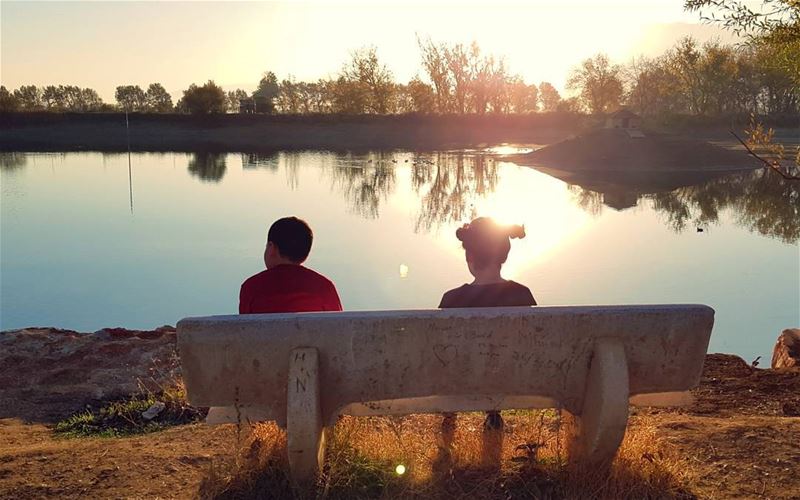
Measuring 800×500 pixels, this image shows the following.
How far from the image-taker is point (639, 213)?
21.6 meters

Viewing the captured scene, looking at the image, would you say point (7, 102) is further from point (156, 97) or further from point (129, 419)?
point (129, 419)

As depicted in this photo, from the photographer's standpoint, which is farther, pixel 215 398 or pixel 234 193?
pixel 234 193

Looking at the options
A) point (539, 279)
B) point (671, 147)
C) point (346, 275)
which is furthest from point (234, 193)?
point (671, 147)

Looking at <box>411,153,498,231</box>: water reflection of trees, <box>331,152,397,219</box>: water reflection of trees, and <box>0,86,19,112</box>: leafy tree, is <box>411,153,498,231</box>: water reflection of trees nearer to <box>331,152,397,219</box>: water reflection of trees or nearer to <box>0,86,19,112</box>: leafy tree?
<box>331,152,397,219</box>: water reflection of trees

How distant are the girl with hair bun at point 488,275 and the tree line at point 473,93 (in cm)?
6601

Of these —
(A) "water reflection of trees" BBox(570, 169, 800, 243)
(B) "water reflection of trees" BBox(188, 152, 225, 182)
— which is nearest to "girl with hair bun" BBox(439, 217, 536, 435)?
(A) "water reflection of trees" BBox(570, 169, 800, 243)

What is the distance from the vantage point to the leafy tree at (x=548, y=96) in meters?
93.2

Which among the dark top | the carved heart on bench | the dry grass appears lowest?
the dry grass

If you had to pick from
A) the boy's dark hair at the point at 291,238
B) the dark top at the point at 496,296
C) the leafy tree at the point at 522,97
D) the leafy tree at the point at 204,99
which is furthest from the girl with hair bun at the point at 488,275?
the leafy tree at the point at 522,97

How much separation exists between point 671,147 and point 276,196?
80.1 feet

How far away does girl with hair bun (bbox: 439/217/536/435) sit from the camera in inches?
147

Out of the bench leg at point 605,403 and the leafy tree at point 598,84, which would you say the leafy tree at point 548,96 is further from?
the bench leg at point 605,403

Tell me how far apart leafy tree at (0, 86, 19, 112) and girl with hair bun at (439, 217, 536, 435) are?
6885 cm

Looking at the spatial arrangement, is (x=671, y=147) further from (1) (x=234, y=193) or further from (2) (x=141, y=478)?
(2) (x=141, y=478)
